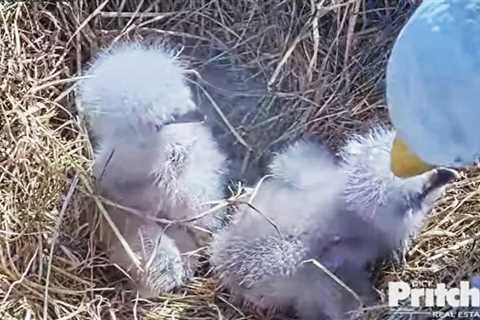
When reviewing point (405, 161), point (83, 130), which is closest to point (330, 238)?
point (405, 161)

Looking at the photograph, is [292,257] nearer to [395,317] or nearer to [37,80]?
[395,317]

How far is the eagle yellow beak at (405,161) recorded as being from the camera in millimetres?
1601

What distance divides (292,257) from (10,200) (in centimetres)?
54

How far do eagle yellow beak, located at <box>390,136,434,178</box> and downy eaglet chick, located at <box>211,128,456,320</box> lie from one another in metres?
0.22

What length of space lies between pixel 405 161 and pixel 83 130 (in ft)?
2.36

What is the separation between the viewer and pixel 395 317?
6.10ft

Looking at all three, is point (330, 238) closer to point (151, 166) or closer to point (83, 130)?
point (151, 166)

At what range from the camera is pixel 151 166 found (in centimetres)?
195

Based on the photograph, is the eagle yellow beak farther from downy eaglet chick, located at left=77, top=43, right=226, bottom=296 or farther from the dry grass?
downy eaglet chick, located at left=77, top=43, right=226, bottom=296

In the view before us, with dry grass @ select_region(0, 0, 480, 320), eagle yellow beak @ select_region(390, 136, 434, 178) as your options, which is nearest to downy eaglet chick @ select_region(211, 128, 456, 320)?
dry grass @ select_region(0, 0, 480, 320)

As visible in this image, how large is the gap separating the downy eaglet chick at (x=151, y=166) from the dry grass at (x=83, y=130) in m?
0.06

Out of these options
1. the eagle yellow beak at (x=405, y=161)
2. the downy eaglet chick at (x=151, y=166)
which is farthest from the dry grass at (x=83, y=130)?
the eagle yellow beak at (x=405, y=161)

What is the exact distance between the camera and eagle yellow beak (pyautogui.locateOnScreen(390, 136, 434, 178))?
1.60m

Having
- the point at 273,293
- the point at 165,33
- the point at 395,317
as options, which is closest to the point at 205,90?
the point at 165,33
